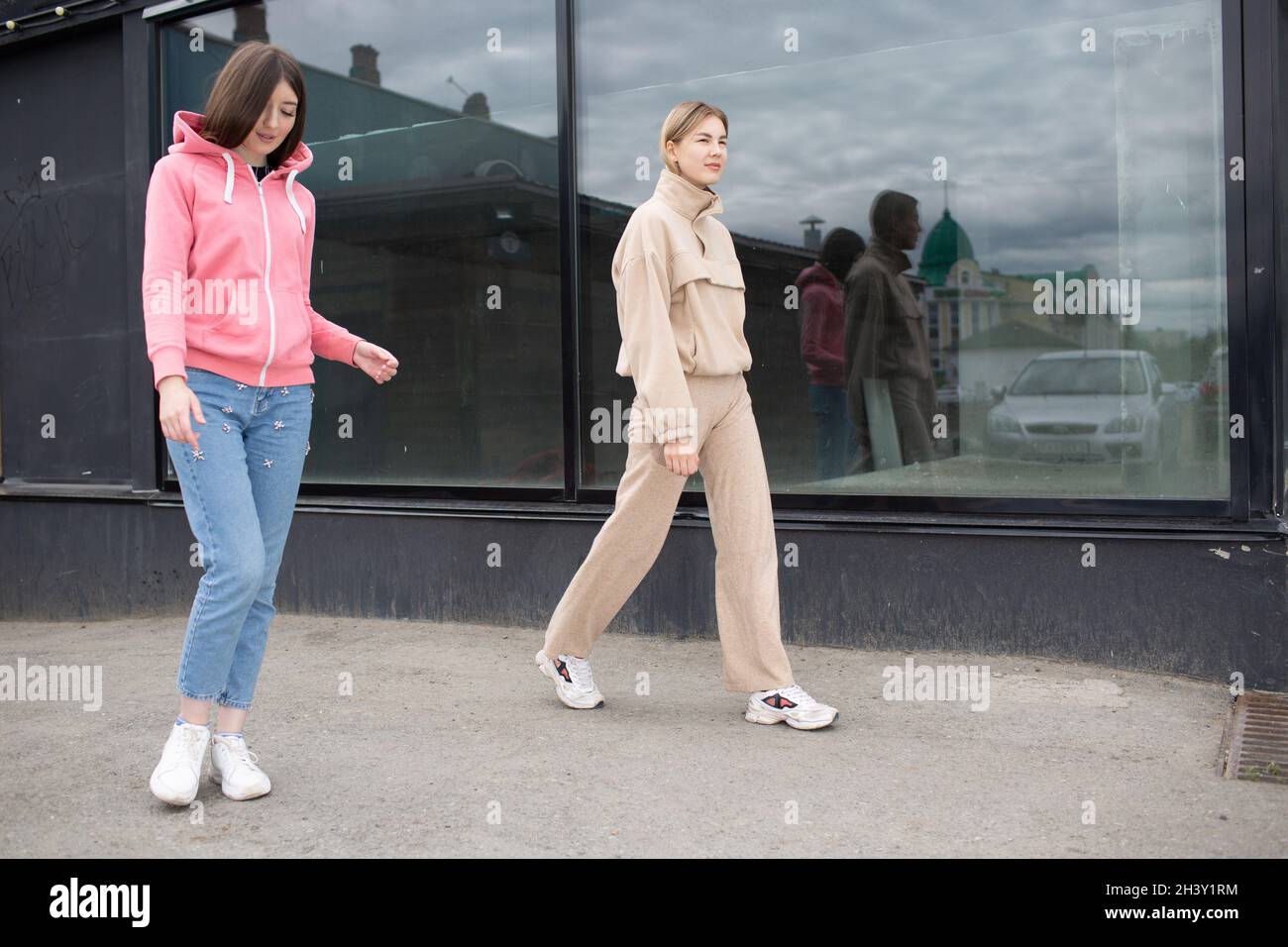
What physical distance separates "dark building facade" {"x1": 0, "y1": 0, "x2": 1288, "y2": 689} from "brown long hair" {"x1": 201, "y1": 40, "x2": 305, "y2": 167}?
2575 mm

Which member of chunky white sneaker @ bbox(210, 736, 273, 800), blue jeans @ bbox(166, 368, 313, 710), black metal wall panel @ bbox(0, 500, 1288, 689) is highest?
blue jeans @ bbox(166, 368, 313, 710)

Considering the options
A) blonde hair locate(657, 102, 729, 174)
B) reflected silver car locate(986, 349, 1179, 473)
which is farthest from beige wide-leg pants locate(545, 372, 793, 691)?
reflected silver car locate(986, 349, 1179, 473)

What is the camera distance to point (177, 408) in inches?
117

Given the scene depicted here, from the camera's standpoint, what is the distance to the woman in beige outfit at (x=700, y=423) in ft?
12.7

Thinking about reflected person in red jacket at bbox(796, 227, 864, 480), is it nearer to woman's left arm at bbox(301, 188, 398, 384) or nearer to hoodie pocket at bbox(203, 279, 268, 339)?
woman's left arm at bbox(301, 188, 398, 384)

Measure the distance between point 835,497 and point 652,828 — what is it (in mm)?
2404

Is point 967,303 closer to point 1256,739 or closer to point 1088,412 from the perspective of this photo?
point 1088,412

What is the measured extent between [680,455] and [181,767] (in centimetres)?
166

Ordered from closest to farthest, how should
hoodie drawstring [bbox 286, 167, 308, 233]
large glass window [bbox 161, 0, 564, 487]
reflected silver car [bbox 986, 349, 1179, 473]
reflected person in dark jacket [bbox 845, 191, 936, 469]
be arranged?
hoodie drawstring [bbox 286, 167, 308, 233], reflected silver car [bbox 986, 349, 1179, 473], reflected person in dark jacket [bbox 845, 191, 936, 469], large glass window [bbox 161, 0, 564, 487]

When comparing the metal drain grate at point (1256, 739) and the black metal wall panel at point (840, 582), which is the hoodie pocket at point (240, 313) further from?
the metal drain grate at point (1256, 739)

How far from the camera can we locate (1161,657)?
445 centimetres

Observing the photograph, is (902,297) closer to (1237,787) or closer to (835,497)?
(835,497)

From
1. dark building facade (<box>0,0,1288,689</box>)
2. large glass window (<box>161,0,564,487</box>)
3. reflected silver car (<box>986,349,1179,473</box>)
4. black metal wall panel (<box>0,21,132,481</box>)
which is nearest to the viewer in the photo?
dark building facade (<box>0,0,1288,689</box>)

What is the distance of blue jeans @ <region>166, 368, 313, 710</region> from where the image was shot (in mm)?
3121
